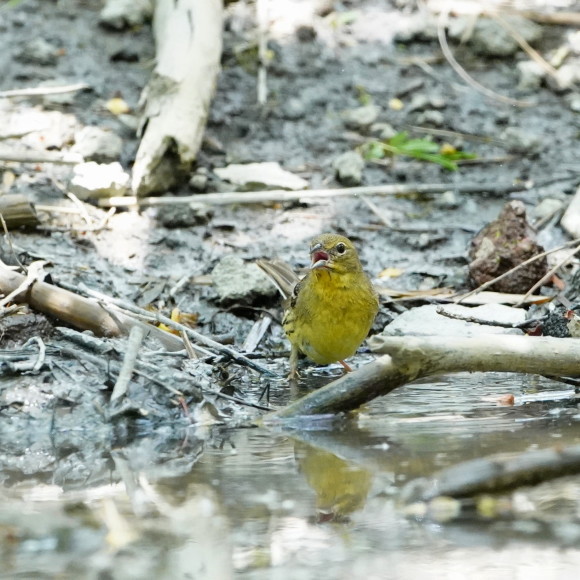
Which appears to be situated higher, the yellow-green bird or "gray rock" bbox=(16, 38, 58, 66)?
"gray rock" bbox=(16, 38, 58, 66)

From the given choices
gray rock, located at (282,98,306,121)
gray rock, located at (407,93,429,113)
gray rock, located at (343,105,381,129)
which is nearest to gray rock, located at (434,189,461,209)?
gray rock, located at (343,105,381,129)

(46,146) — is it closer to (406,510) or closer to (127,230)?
(127,230)

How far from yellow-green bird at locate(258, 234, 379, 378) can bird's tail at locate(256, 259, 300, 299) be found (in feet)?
1.26

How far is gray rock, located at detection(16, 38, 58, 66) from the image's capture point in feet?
31.3

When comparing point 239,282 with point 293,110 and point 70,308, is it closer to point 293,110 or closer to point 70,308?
point 70,308

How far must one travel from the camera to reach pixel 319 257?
635 cm

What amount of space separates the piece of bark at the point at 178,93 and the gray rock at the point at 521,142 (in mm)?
2606

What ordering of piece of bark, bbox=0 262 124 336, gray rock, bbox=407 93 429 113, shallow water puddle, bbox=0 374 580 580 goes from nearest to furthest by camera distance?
shallow water puddle, bbox=0 374 580 580 → piece of bark, bbox=0 262 124 336 → gray rock, bbox=407 93 429 113

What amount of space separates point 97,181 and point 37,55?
2.13 m

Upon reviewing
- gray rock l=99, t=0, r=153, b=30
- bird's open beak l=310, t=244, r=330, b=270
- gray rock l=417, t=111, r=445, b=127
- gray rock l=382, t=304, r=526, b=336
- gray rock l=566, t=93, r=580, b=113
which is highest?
gray rock l=99, t=0, r=153, b=30

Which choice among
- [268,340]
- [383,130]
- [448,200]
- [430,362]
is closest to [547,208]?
[448,200]

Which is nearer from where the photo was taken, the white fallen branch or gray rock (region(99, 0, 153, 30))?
the white fallen branch

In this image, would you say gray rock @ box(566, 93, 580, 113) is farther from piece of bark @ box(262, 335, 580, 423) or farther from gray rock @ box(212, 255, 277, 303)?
piece of bark @ box(262, 335, 580, 423)

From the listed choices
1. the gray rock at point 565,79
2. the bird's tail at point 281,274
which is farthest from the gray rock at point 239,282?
the gray rock at point 565,79
